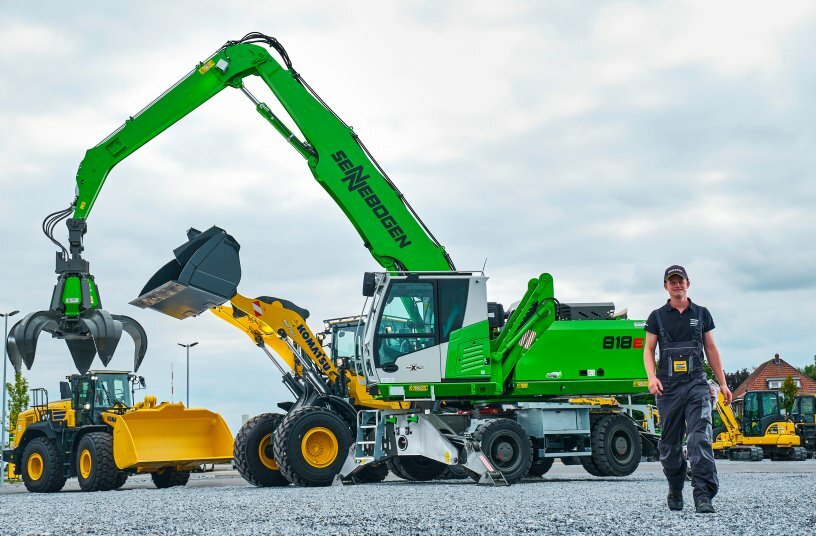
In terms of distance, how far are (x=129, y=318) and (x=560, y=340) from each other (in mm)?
7180

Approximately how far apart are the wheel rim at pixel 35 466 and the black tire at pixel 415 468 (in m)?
7.16

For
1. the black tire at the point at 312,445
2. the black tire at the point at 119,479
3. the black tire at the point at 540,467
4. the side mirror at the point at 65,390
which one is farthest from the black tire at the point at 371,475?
the side mirror at the point at 65,390

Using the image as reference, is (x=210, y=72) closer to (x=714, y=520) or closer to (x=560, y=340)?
(x=560, y=340)

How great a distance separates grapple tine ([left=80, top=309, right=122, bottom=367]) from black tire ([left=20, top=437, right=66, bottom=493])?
16.8ft

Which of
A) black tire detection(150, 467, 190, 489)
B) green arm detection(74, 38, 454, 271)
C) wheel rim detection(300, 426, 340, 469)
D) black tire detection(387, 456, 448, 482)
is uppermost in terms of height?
green arm detection(74, 38, 454, 271)

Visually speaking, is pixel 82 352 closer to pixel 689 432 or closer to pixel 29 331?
pixel 29 331

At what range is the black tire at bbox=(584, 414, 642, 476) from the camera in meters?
17.4

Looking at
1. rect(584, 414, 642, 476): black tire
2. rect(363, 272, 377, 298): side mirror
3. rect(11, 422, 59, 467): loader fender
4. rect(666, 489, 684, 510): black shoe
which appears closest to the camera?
rect(666, 489, 684, 510): black shoe

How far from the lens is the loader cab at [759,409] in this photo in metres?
35.8

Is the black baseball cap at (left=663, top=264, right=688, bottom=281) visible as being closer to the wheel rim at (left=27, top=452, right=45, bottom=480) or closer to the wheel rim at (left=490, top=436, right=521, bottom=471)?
the wheel rim at (left=490, top=436, right=521, bottom=471)

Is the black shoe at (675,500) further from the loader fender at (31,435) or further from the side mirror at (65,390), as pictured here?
the side mirror at (65,390)

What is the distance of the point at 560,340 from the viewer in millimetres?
16953

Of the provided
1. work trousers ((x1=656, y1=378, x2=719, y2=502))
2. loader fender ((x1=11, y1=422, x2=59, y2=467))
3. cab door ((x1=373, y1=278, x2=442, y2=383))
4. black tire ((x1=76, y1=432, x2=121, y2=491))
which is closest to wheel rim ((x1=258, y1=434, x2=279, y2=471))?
cab door ((x1=373, y1=278, x2=442, y2=383))

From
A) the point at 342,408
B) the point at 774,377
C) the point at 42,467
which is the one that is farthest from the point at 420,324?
the point at 774,377
